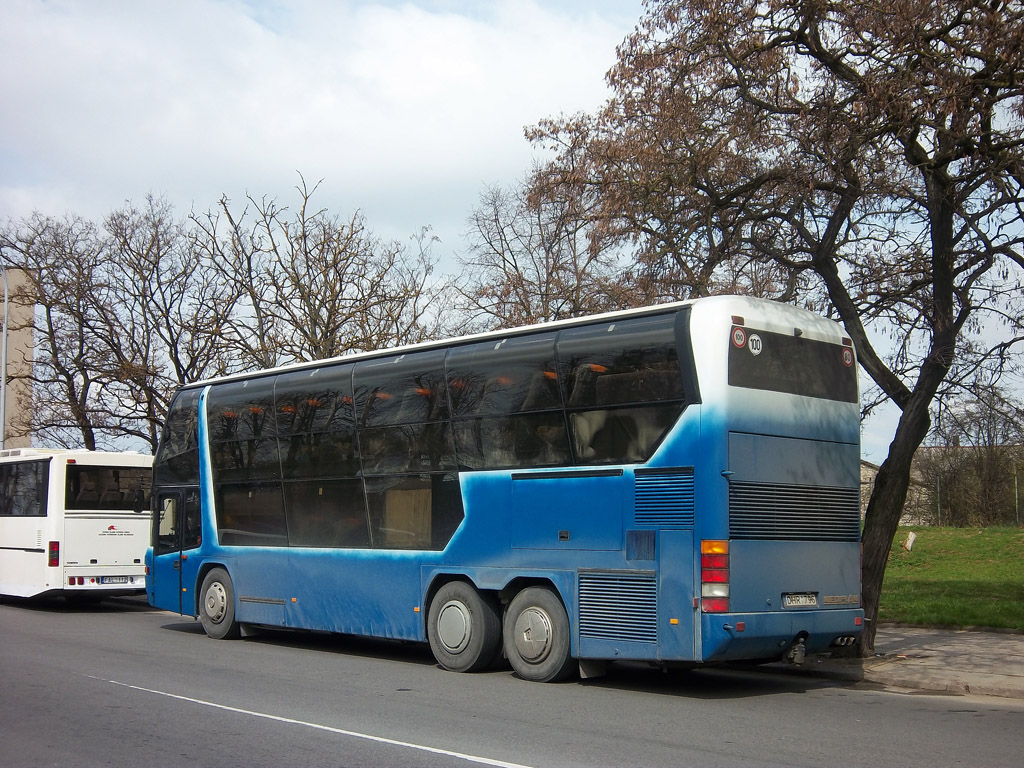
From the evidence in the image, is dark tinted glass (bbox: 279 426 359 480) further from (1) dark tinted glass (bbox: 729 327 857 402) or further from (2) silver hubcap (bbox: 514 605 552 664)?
(1) dark tinted glass (bbox: 729 327 857 402)

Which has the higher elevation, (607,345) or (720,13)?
(720,13)

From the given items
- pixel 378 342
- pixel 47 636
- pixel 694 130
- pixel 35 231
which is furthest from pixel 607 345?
pixel 35 231

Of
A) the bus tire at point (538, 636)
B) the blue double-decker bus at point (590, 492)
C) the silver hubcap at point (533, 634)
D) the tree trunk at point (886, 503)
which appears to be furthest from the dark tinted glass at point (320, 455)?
the tree trunk at point (886, 503)

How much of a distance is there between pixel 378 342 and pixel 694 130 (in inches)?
671

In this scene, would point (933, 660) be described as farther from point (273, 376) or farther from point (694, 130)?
point (273, 376)

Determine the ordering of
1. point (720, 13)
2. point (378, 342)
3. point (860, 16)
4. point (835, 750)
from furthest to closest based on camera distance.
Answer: point (378, 342)
point (720, 13)
point (860, 16)
point (835, 750)

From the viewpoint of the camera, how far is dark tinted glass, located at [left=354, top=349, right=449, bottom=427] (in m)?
13.6

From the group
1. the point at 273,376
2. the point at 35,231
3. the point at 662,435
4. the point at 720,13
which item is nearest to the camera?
the point at 662,435

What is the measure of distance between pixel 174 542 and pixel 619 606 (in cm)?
960

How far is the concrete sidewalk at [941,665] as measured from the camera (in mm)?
11812

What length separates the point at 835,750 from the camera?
823 cm

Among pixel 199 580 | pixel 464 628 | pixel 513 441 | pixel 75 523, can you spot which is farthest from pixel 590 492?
pixel 75 523

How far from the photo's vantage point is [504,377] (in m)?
12.7

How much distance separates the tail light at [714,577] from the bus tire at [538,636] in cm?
192
